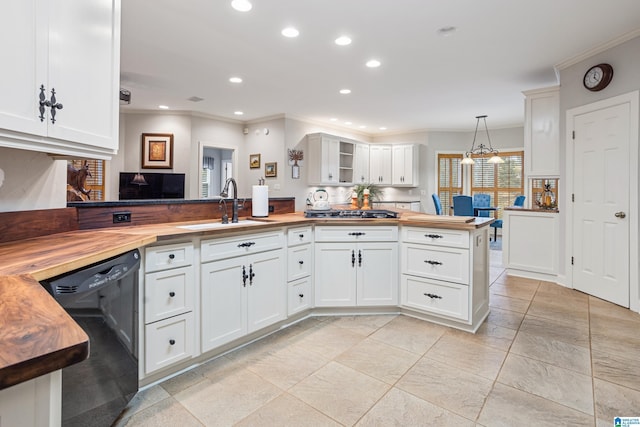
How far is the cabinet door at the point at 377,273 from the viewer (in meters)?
3.07

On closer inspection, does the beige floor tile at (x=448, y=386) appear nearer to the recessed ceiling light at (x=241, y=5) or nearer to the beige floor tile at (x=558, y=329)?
the beige floor tile at (x=558, y=329)

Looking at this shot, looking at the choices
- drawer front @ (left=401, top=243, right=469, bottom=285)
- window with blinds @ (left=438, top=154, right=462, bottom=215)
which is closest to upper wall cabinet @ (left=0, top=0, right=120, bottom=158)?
drawer front @ (left=401, top=243, right=469, bottom=285)

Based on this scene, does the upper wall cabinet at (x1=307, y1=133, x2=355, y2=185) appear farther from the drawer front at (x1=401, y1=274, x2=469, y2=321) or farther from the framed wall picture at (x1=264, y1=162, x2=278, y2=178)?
the drawer front at (x1=401, y1=274, x2=469, y2=321)

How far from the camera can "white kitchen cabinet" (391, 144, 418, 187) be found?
7656 millimetres

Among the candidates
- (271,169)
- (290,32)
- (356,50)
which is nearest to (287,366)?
(290,32)

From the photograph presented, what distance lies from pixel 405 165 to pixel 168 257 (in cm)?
651

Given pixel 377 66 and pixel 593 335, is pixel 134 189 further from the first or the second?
pixel 593 335

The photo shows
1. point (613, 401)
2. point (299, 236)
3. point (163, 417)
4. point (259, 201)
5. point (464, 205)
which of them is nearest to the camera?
point (163, 417)

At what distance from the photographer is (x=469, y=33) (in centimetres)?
309

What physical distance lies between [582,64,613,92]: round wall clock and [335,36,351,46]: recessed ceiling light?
2615 mm

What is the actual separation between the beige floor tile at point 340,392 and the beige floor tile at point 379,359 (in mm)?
69

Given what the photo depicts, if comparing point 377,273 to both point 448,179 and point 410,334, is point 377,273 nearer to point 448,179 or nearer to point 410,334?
point 410,334

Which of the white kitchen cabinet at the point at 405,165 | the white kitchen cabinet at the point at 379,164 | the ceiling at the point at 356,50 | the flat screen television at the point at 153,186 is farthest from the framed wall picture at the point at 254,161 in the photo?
the white kitchen cabinet at the point at 405,165

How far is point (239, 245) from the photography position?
2402 millimetres
